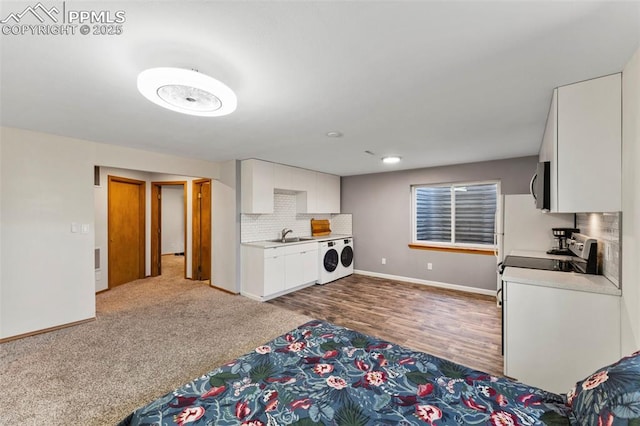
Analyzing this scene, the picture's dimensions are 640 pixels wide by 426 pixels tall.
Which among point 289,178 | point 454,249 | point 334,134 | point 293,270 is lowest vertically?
point 293,270

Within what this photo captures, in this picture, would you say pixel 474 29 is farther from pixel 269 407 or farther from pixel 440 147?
pixel 440 147

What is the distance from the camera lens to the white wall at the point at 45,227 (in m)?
2.85

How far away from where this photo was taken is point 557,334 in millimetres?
1916

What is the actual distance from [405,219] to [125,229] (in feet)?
18.8

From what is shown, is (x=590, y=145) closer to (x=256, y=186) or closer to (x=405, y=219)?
(x=405, y=219)

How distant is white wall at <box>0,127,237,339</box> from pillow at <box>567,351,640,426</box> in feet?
15.2

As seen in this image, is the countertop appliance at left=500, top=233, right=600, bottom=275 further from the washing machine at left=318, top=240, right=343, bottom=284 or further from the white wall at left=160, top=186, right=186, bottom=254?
the white wall at left=160, top=186, right=186, bottom=254

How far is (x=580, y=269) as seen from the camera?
2189 mm

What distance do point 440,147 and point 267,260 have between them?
3085 millimetres

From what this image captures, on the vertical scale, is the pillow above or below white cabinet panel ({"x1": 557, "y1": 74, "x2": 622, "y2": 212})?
below

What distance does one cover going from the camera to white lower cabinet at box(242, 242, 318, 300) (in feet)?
13.9

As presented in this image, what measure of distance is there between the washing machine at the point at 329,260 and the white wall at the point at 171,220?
5.80 meters

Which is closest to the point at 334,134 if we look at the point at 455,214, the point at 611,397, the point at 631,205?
the point at 631,205

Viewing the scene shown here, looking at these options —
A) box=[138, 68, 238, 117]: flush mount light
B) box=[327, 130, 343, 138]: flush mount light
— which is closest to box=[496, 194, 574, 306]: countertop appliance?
box=[327, 130, 343, 138]: flush mount light
